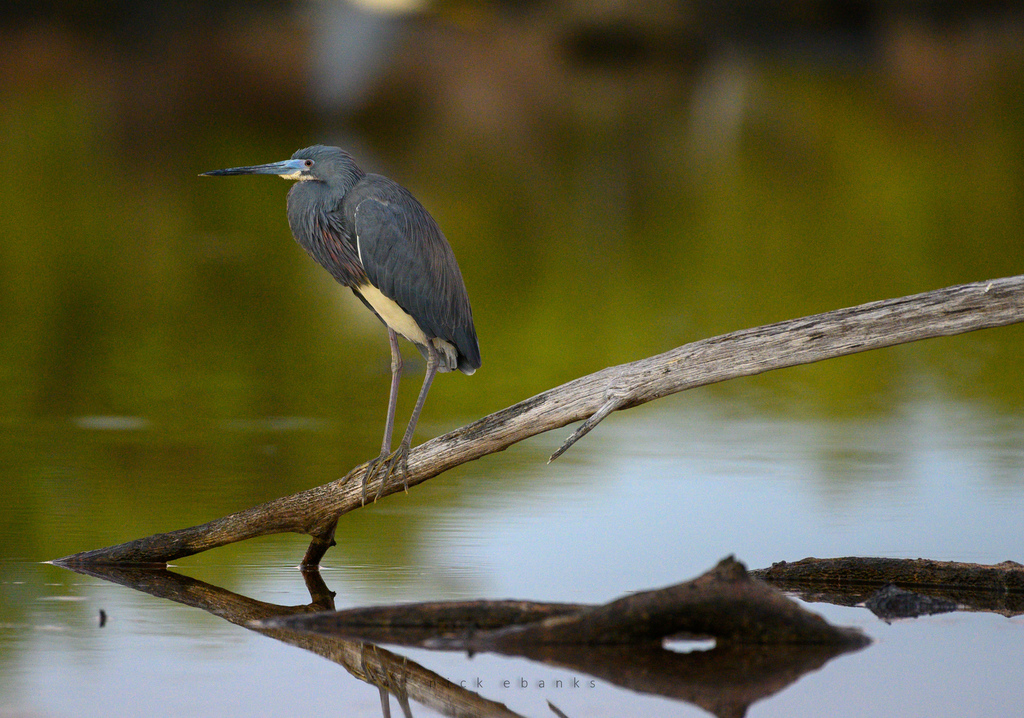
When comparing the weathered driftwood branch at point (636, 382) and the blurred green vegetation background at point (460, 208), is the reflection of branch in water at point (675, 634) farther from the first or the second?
the blurred green vegetation background at point (460, 208)

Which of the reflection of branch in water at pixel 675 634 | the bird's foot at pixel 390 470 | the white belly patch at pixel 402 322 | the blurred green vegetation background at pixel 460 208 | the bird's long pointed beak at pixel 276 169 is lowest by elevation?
the reflection of branch in water at pixel 675 634

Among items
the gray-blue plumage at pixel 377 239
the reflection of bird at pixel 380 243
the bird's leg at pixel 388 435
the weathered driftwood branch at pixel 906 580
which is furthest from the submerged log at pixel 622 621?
the gray-blue plumage at pixel 377 239

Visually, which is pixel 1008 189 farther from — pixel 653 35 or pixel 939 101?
pixel 653 35

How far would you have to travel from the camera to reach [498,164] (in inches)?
763

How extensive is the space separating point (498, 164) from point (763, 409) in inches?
454

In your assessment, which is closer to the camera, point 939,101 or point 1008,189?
point 1008,189

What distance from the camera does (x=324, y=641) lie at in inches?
155

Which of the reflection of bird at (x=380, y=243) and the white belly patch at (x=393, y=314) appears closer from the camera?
the reflection of bird at (x=380, y=243)

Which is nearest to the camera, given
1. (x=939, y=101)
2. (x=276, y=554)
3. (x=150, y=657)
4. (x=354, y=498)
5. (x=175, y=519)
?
(x=150, y=657)

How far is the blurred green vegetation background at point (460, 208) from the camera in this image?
7645 mm

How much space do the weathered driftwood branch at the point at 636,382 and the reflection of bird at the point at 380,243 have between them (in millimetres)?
391

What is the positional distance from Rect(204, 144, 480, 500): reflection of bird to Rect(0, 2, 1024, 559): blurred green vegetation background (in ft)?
3.36

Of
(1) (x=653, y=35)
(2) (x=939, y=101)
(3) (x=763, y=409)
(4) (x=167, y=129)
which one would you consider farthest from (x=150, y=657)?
(1) (x=653, y=35)

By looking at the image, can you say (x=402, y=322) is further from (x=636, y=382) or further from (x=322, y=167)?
(x=636, y=382)
